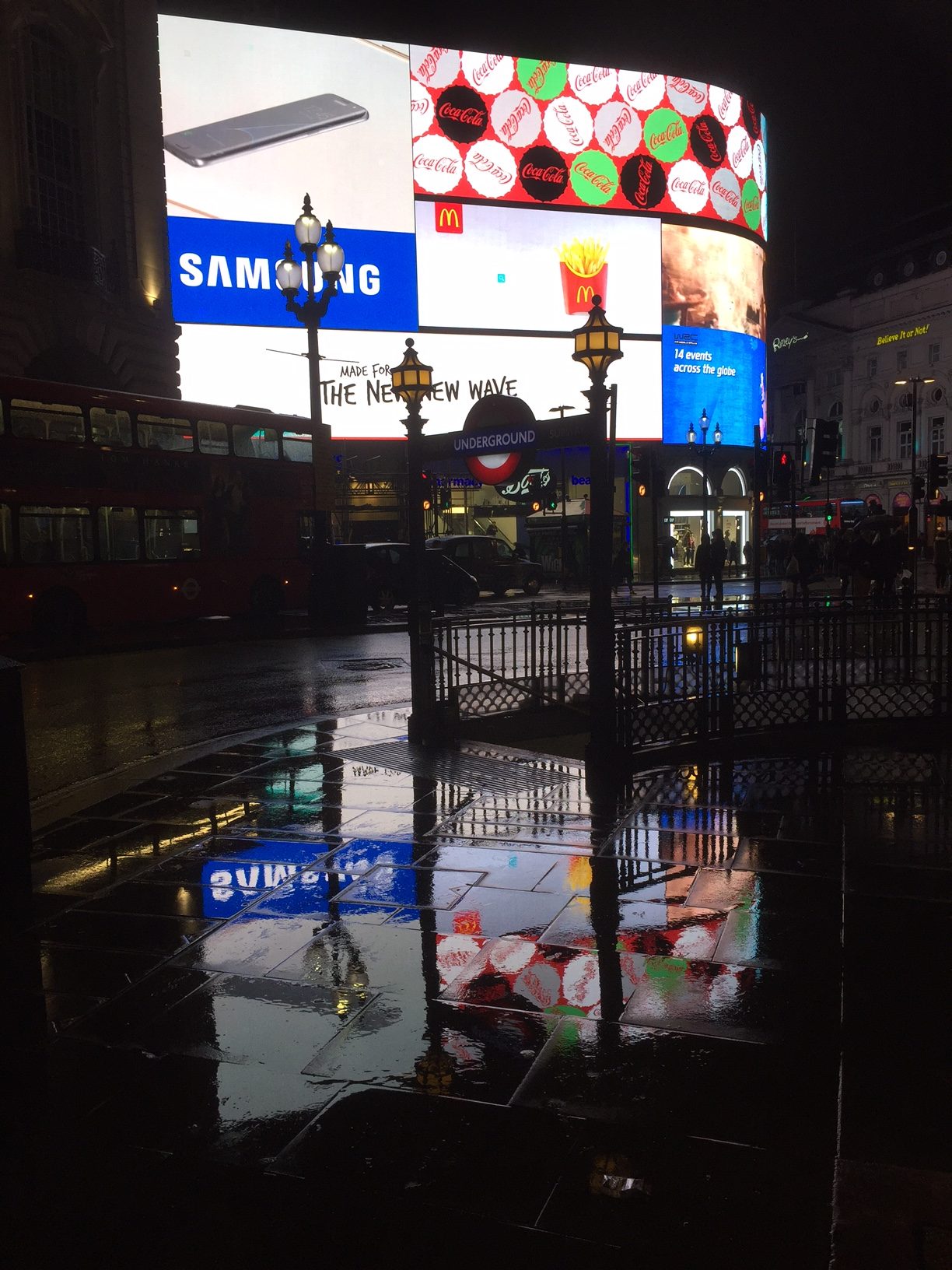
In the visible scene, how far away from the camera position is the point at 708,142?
47.3 meters

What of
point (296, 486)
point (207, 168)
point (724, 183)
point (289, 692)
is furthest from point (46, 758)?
point (724, 183)

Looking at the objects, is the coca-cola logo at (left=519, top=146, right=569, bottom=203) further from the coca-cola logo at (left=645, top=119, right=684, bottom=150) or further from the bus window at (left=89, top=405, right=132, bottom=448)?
the bus window at (left=89, top=405, right=132, bottom=448)

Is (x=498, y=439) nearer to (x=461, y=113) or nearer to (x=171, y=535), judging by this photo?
(x=171, y=535)

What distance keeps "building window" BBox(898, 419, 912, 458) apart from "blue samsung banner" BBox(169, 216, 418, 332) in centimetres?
4384

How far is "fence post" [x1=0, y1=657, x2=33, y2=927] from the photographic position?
5.09 meters

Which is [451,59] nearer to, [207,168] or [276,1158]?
[207,168]

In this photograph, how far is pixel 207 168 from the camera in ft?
118

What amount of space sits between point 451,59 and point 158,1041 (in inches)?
1745

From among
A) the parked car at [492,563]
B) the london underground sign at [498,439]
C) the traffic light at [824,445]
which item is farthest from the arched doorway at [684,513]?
the london underground sign at [498,439]

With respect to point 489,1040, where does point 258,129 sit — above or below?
above

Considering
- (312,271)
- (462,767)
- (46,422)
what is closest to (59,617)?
(46,422)

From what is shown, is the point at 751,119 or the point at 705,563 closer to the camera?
the point at 705,563

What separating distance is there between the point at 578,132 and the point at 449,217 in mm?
8534

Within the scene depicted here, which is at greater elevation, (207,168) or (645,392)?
(207,168)
